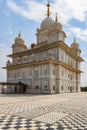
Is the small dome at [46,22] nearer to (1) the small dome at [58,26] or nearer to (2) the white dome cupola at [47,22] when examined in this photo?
(2) the white dome cupola at [47,22]

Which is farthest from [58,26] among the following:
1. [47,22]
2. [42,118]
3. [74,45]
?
[42,118]

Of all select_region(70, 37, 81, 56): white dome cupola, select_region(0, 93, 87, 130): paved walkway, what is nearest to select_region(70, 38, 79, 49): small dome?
select_region(70, 37, 81, 56): white dome cupola

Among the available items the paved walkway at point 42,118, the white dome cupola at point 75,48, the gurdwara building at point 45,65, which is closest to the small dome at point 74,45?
the white dome cupola at point 75,48

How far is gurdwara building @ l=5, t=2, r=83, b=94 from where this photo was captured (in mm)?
30234

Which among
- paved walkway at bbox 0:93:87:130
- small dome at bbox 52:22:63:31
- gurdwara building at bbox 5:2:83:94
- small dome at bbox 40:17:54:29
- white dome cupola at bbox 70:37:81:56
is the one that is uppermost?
small dome at bbox 40:17:54:29

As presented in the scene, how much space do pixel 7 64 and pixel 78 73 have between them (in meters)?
19.0

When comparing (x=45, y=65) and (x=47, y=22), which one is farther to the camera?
(x=47, y=22)

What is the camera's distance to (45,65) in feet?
98.9

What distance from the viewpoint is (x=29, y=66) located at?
3303 centimetres

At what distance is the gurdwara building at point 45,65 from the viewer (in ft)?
99.2

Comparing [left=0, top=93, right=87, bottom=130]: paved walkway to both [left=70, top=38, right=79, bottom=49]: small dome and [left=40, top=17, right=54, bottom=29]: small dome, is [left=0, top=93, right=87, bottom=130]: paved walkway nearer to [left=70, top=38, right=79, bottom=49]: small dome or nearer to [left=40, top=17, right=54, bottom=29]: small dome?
[left=40, top=17, right=54, bottom=29]: small dome

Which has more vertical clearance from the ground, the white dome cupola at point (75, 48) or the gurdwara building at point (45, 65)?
the white dome cupola at point (75, 48)

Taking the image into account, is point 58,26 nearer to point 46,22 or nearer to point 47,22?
point 47,22

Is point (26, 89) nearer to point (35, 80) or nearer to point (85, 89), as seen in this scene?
point (35, 80)
